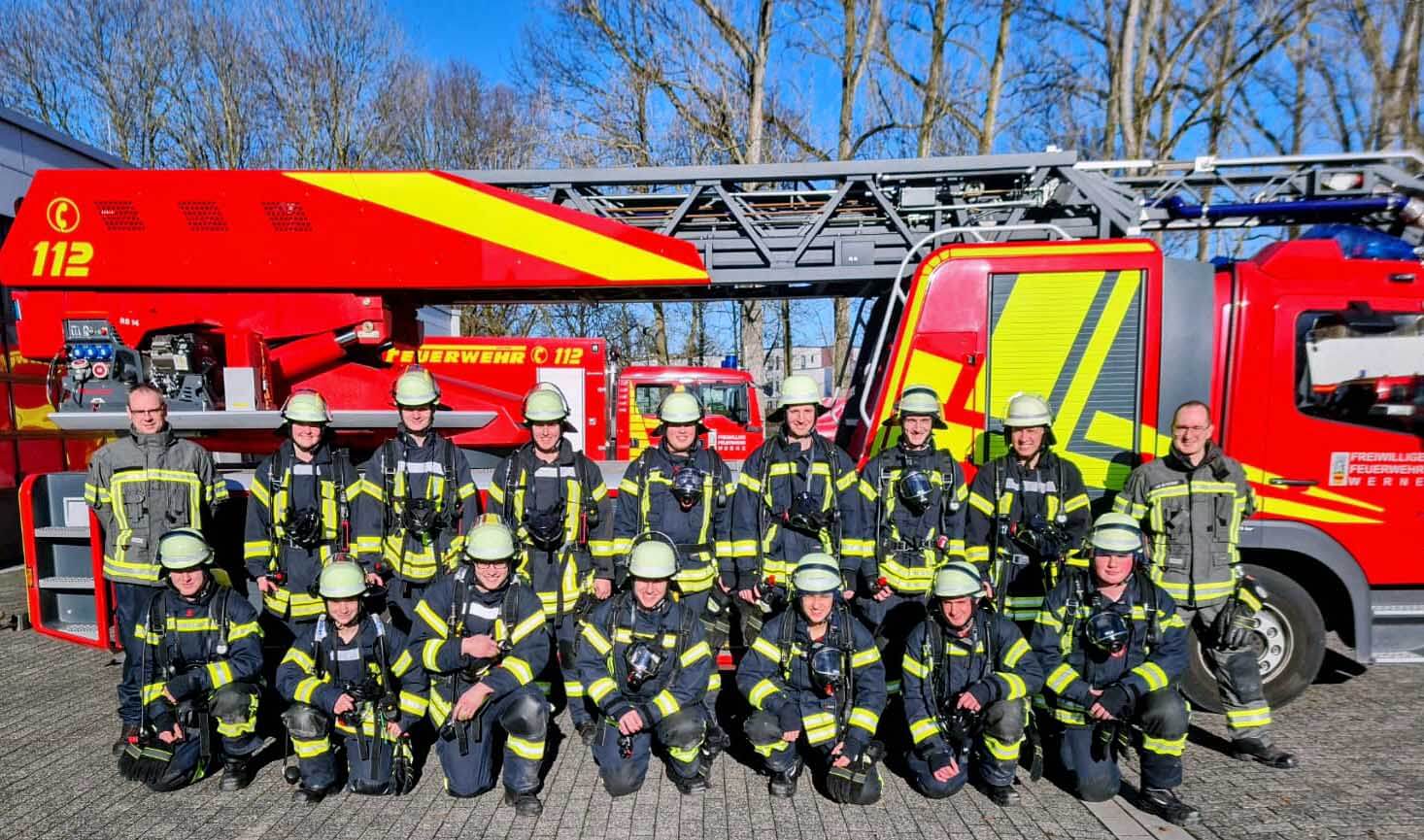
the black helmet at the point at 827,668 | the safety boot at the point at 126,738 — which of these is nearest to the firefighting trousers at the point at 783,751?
the black helmet at the point at 827,668

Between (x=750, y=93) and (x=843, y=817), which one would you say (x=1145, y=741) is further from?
(x=750, y=93)

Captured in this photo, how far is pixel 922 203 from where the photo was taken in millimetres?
5074

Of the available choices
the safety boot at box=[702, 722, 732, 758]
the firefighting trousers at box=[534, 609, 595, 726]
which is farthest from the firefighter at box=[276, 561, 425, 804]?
the safety boot at box=[702, 722, 732, 758]

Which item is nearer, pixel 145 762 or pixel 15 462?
pixel 145 762

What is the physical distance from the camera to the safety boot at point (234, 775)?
3572 mm

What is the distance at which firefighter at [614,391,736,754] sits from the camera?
4.07 m

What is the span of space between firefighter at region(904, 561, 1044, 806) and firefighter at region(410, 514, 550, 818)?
1792mm

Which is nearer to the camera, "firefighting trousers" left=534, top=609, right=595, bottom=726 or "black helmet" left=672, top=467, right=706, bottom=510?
"firefighting trousers" left=534, top=609, right=595, bottom=726

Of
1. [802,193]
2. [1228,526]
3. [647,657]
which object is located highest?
[802,193]

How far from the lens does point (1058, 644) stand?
3584 mm

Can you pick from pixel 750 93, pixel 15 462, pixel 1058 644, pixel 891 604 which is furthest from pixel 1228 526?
pixel 750 93

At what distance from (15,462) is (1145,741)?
11.5m

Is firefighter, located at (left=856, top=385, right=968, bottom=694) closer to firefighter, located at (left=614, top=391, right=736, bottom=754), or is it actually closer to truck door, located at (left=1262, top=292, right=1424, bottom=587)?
firefighter, located at (left=614, top=391, right=736, bottom=754)

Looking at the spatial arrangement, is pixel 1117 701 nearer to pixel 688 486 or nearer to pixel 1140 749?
pixel 1140 749
